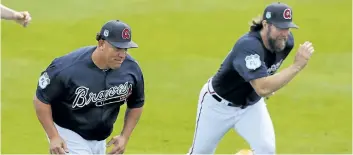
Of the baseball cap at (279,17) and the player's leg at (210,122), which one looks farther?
the player's leg at (210,122)

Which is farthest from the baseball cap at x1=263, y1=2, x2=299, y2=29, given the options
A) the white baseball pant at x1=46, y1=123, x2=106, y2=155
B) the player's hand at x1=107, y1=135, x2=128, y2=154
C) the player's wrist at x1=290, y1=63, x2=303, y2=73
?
the white baseball pant at x1=46, y1=123, x2=106, y2=155

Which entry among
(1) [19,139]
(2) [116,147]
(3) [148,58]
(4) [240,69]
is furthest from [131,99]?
(3) [148,58]

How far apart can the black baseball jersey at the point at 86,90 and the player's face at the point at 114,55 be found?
170 millimetres

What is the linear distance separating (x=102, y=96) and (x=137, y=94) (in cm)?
37

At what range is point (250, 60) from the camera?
314 inches

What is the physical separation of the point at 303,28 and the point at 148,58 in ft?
8.62

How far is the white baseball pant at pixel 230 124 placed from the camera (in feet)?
28.1

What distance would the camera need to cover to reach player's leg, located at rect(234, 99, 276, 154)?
8547 mm

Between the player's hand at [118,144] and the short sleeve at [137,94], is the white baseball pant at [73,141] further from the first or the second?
the short sleeve at [137,94]

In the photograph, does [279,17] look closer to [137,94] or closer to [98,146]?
[137,94]

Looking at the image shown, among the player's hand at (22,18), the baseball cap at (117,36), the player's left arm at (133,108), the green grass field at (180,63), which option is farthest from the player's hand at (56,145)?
the green grass field at (180,63)

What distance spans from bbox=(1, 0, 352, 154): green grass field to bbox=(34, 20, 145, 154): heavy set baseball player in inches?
110

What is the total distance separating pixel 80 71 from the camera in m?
7.39

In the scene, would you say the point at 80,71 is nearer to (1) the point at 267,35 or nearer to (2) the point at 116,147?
(2) the point at 116,147
